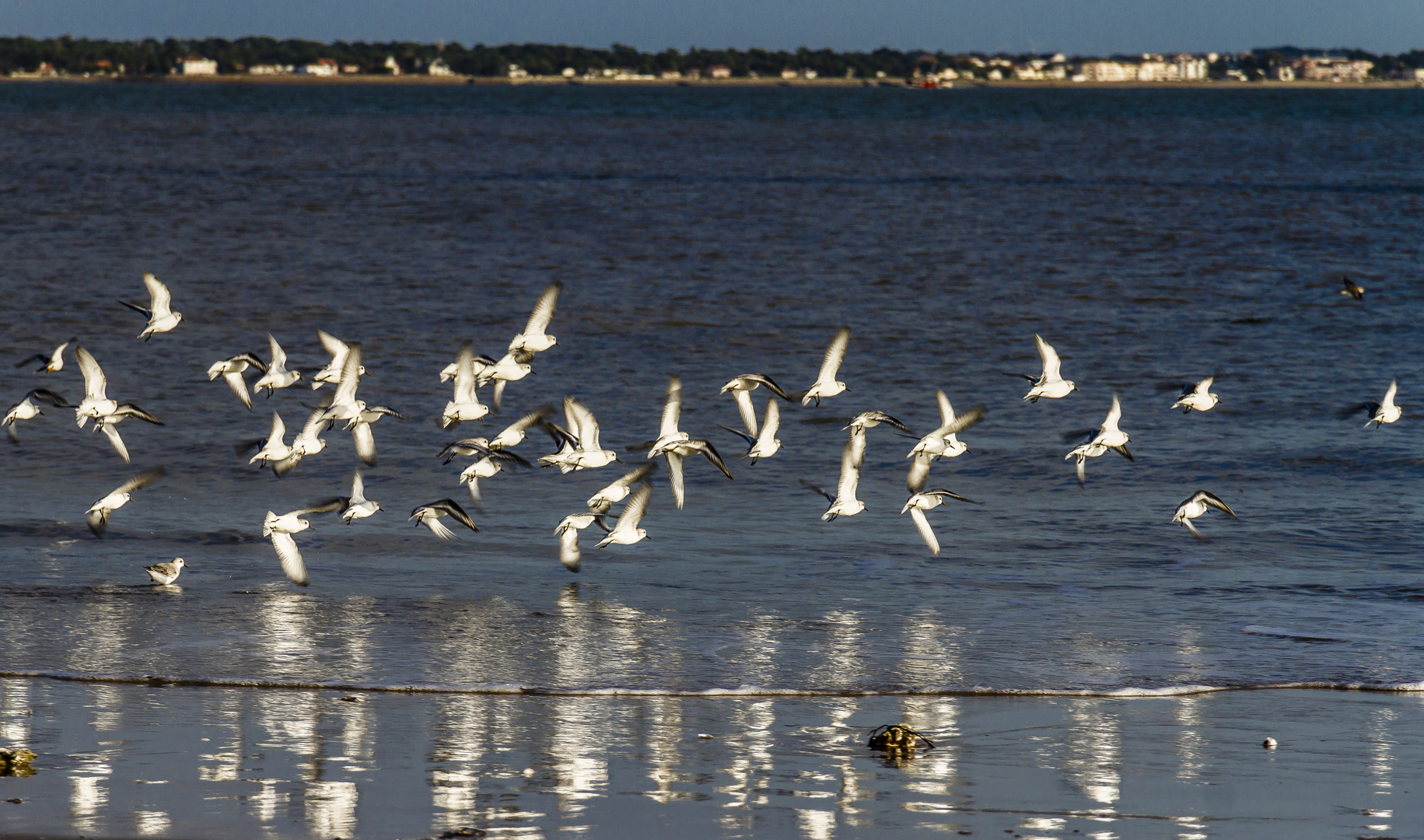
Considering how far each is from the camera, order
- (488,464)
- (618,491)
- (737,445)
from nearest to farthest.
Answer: (618,491)
(488,464)
(737,445)

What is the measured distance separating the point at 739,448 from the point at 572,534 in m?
6.38

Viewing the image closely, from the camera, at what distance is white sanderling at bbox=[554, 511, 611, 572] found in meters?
14.8

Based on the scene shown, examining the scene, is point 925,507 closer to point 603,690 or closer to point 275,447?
point 603,690

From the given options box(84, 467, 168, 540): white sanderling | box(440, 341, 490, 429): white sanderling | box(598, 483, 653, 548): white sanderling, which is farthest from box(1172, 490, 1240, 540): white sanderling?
box(84, 467, 168, 540): white sanderling

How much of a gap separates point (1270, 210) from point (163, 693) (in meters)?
51.1

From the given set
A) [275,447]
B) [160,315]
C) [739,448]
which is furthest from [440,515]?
[739,448]

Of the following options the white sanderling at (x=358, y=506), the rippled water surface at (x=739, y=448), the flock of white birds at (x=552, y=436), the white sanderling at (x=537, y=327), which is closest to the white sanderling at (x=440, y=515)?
the flock of white birds at (x=552, y=436)

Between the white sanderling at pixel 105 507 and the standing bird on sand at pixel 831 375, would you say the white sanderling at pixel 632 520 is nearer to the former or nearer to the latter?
the standing bird on sand at pixel 831 375

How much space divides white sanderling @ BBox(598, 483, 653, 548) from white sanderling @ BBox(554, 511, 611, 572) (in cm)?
23

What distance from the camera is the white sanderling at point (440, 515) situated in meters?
14.5

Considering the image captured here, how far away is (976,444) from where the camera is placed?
20.9 m

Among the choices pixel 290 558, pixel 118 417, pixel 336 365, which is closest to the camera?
pixel 290 558

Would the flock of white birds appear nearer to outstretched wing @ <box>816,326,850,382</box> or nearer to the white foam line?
outstretched wing @ <box>816,326,850,382</box>

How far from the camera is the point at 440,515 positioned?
16.5 metres
